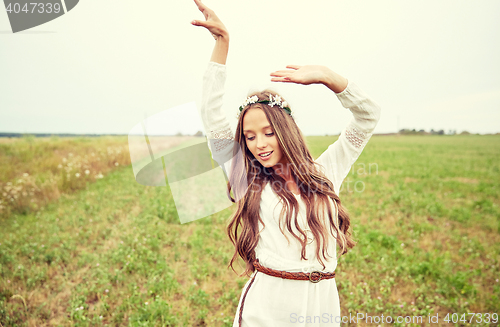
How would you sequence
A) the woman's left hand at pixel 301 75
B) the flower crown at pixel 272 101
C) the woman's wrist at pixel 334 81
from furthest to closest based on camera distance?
the flower crown at pixel 272 101 < the woman's wrist at pixel 334 81 < the woman's left hand at pixel 301 75

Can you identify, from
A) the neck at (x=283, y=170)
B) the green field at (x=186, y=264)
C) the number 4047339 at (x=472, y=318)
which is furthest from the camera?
the green field at (x=186, y=264)

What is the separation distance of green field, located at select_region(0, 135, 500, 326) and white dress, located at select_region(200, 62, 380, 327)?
0.67 m

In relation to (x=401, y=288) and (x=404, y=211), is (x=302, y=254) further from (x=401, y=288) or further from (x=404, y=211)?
(x=404, y=211)

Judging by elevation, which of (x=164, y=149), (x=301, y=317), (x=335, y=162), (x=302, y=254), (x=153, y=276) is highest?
(x=164, y=149)

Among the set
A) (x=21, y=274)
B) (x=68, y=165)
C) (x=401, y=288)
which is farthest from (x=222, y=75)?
(x=68, y=165)

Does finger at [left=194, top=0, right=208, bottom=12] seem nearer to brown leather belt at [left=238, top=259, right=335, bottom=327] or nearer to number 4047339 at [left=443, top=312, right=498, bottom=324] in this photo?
brown leather belt at [left=238, top=259, right=335, bottom=327]

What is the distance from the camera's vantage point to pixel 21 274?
414 cm

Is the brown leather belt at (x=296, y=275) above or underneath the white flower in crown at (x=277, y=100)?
underneath

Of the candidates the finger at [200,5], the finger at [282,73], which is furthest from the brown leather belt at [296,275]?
the finger at [200,5]

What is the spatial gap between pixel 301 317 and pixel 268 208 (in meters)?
0.73

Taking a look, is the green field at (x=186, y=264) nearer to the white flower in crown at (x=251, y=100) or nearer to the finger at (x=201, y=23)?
the white flower in crown at (x=251, y=100)

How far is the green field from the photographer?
11.5 ft

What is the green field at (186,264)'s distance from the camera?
11.5ft

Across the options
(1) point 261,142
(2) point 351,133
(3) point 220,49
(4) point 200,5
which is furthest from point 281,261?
(4) point 200,5
